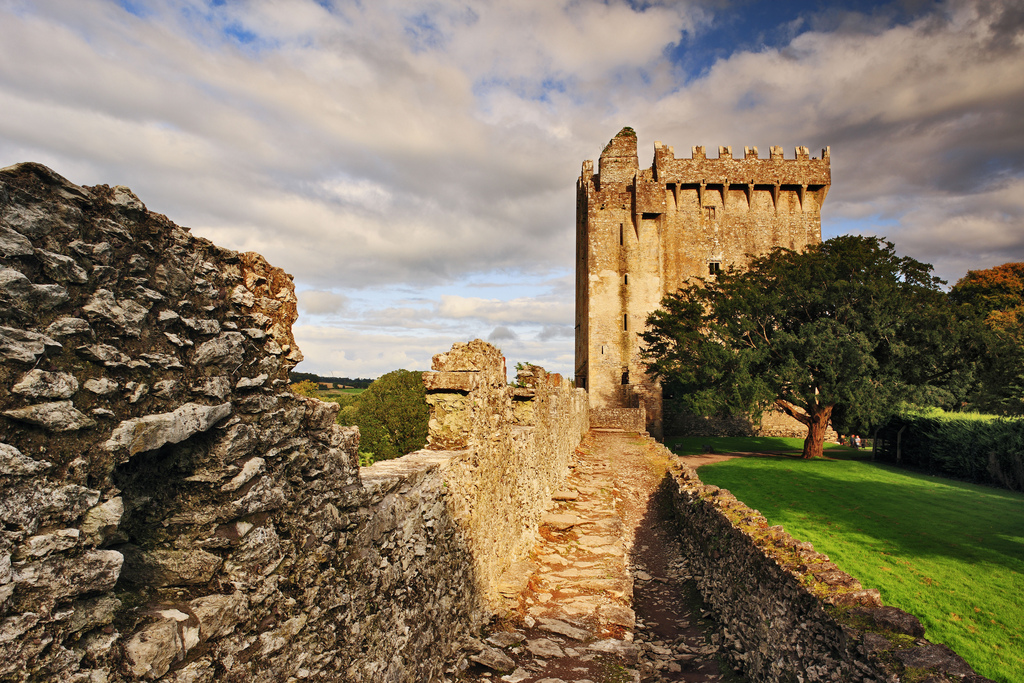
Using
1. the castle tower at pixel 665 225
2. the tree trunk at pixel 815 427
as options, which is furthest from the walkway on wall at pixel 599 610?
the castle tower at pixel 665 225

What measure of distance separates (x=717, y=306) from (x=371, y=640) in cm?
2128

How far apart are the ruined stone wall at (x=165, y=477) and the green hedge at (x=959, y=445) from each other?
760 inches

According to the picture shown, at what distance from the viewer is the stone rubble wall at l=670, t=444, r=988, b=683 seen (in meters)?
3.76

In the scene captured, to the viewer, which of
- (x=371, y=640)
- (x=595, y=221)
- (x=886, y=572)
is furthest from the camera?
(x=595, y=221)

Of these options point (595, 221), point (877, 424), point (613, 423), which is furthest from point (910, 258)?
point (595, 221)

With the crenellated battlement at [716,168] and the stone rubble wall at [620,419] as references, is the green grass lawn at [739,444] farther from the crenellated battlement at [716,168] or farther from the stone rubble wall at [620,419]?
the crenellated battlement at [716,168]

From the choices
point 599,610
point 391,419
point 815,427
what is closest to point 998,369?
point 815,427

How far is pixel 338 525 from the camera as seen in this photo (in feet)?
9.12

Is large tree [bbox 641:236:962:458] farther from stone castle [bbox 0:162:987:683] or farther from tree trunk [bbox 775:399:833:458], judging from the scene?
stone castle [bbox 0:162:987:683]

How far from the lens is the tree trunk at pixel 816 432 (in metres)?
20.7

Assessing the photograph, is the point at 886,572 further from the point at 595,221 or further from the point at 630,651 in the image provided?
the point at 595,221

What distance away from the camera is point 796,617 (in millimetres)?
4926

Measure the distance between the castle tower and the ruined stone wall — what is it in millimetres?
28853

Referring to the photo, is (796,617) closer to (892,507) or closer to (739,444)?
(892,507)
